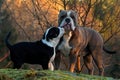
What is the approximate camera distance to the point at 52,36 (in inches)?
369

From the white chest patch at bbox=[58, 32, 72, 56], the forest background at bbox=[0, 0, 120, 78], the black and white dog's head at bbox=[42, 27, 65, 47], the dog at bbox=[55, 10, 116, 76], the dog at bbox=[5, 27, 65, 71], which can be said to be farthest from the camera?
the forest background at bbox=[0, 0, 120, 78]

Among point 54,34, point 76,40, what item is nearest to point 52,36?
point 54,34

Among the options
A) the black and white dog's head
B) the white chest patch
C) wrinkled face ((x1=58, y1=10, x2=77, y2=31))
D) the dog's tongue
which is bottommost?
the white chest patch

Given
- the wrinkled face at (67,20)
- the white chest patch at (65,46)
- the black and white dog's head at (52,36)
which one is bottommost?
the white chest patch at (65,46)

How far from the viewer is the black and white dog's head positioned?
9258 millimetres

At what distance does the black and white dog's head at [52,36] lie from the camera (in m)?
9.26

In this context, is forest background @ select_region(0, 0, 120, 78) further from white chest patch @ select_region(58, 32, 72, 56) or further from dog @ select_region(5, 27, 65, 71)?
dog @ select_region(5, 27, 65, 71)

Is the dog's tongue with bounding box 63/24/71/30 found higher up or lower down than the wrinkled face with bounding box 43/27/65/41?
higher up

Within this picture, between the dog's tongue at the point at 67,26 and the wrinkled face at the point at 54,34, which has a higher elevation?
the dog's tongue at the point at 67,26

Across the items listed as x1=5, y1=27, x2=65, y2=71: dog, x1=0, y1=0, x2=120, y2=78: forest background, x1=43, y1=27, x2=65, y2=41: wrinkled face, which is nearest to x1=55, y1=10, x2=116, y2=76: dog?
x1=43, y1=27, x2=65, y2=41: wrinkled face

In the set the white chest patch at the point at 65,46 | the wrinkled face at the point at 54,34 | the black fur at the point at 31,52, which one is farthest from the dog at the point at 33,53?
the white chest patch at the point at 65,46

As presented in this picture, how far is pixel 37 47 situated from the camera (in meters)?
9.11

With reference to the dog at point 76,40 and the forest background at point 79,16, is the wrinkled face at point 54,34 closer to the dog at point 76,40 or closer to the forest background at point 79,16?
the dog at point 76,40

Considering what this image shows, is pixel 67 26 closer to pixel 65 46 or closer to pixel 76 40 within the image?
pixel 65 46
